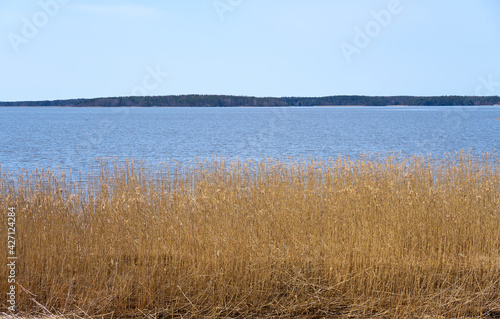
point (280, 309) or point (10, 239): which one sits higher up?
point (10, 239)

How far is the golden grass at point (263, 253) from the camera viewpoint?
Answer: 584 cm

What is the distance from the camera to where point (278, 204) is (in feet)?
26.3

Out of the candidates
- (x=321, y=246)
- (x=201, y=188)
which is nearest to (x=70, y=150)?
(x=201, y=188)

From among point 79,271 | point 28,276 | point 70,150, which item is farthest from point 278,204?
point 70,150

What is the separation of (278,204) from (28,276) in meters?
3.75

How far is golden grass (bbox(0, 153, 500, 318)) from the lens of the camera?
5836 mm

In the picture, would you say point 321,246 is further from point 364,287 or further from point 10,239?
point 10,239

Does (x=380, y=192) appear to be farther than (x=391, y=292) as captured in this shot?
Yes

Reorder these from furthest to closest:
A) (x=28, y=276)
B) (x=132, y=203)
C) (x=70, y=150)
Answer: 1. (x=70, y=150)
2. (x=132, y=203)
3. (x=28, y=276)

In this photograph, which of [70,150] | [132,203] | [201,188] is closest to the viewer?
[132,203]

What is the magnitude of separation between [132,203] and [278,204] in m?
2.33

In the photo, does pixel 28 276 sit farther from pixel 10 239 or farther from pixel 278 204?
pixel 278 204

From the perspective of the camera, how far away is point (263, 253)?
6512 mm

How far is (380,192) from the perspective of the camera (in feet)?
28.4
